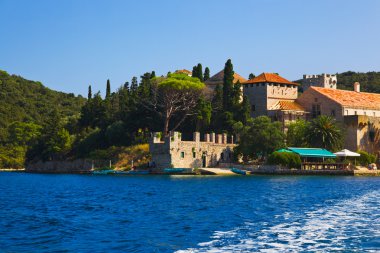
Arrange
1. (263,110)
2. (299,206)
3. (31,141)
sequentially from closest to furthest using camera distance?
(299,206), (263,110), (31,141)

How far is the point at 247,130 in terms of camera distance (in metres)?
58.8

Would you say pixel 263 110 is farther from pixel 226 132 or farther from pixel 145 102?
pixel 145 102

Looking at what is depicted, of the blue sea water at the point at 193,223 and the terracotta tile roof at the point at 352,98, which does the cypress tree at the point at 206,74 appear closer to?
the terracotta tile roof at the point at 352,98

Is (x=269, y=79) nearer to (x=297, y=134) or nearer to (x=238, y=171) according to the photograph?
(x=297, y=134)

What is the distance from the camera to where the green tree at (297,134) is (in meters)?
60.4

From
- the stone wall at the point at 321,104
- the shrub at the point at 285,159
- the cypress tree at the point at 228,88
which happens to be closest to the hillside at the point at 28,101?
the cypress tree at the point at 228,88

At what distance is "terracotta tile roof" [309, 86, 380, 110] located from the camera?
68.3 meters

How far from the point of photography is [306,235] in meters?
17.0

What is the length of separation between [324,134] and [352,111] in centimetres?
1053

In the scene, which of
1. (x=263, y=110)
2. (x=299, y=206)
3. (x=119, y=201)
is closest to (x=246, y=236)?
(x=299, y=206)

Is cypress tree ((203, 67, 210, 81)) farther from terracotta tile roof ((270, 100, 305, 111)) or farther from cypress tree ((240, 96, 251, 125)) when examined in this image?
cypress tree ((240, 96, 251, 125))

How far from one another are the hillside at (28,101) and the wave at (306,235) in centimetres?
8134

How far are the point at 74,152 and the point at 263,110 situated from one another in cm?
2415

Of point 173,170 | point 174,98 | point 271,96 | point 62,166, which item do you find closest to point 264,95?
point 271,96
